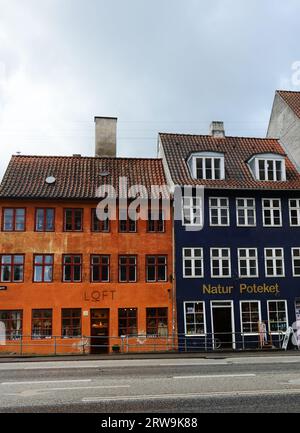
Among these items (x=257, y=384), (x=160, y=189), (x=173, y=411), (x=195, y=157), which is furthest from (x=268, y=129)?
(x=173, y=411)

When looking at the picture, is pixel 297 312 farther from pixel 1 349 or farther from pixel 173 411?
pixel 173 411

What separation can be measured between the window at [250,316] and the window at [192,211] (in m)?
5.33

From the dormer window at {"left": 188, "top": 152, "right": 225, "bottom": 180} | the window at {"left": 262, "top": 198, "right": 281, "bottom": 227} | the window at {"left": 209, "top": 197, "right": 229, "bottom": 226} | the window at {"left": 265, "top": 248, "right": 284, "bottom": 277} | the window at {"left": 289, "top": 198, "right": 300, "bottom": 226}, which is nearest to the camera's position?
the window at {"left": 265, "top": 248, "right": 284, "bottom": 277}

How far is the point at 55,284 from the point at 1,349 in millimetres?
4293

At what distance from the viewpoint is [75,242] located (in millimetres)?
27484

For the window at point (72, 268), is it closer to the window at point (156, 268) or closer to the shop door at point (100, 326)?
the shop door at point (100, 326)

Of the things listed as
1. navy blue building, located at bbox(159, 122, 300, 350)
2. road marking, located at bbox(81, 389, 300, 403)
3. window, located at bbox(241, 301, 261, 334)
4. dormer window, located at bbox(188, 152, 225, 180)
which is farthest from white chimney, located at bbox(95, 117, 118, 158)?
road marking, located at bbox(81, 389, 300, 403)

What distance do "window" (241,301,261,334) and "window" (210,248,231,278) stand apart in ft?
6.55

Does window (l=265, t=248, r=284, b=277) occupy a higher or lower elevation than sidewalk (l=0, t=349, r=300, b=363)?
higher

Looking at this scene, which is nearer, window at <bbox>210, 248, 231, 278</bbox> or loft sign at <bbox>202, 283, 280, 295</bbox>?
loft sign at <bbox>202, 283, 280, 295</bbox>

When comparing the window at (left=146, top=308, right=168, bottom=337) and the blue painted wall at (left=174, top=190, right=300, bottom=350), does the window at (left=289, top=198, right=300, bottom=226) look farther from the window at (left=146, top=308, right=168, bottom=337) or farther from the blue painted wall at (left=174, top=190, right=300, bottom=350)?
the window at (left=146, top=308, right=168, bottom=337)

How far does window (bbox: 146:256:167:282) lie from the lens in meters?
27.9

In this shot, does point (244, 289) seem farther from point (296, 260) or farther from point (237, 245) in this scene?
point (296, 260)

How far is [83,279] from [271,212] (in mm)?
11734
